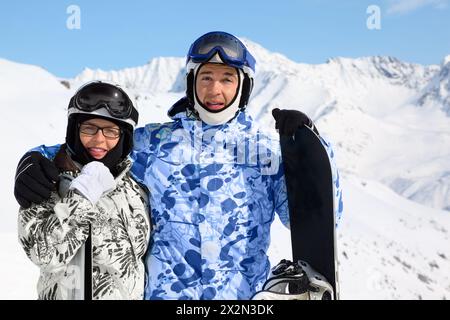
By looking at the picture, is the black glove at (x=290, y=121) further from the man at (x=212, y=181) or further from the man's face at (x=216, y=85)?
the man's face at (x=216, y=85)

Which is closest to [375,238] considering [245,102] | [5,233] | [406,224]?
[406,224]

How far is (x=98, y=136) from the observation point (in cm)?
412

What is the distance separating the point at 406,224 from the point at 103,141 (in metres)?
50.8

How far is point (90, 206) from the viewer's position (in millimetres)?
3707

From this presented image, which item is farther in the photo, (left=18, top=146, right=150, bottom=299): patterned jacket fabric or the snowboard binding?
the snowboard binding

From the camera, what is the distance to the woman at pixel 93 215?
3.71 meters

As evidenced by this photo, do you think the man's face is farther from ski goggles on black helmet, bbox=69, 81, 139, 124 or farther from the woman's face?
the woman's face

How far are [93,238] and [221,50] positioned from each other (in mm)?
1809

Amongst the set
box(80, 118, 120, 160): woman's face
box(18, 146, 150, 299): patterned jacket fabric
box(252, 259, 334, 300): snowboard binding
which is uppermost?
box(80, 118, 120, 160): woman's face

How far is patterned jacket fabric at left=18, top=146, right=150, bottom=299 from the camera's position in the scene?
3689 mm

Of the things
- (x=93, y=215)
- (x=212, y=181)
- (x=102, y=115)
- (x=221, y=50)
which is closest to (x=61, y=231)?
(x=93, y=215)

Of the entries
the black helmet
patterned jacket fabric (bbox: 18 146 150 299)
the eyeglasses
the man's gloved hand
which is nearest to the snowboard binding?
patterned jacket fabric (bbox: 18 146 150 299)

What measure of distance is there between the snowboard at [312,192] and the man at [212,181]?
0.27 feet

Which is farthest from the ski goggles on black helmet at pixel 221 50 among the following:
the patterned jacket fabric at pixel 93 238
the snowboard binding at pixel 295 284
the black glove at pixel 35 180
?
the snowboard binding at pixel 295 284
